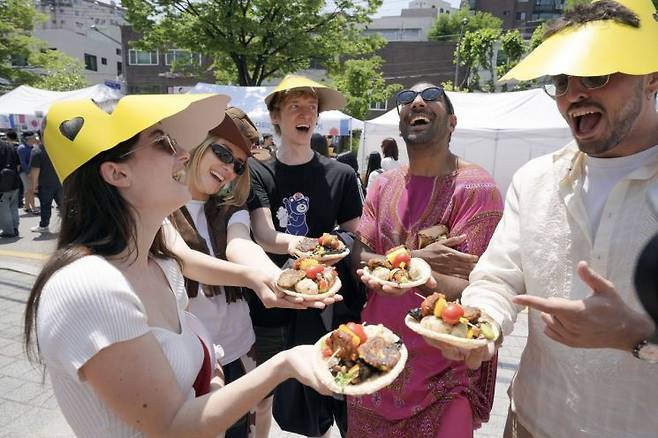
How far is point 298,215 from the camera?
3.13 metres

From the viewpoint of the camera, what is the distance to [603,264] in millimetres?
1706

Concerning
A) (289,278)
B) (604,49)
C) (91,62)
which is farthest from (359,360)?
(91,62)

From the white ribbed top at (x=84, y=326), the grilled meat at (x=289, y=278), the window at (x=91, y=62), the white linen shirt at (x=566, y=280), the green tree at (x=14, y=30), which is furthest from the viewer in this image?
the window at (x=91, y=62)

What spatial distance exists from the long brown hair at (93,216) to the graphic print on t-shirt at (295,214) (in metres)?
1.61

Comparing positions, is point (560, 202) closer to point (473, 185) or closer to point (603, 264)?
point (603, 264)

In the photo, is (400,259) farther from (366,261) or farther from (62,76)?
(62,76)

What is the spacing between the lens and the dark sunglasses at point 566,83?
1676 millimetres

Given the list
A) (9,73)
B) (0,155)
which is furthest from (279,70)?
(9,73)

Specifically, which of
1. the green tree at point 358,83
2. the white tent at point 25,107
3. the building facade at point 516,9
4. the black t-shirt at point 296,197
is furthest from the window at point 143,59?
the black t-shirt at point 296,197

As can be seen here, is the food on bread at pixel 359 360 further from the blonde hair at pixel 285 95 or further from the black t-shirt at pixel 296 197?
the blonde hair at pixel 285 95

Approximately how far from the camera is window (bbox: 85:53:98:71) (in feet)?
183

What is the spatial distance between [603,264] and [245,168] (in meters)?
1.91

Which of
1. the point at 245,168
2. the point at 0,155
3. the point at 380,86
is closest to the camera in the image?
the point at 245,168

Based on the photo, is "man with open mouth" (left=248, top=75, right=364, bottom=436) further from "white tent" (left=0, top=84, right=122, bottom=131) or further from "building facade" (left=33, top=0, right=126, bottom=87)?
"building facade" (left=33, top=0, right=126, bottom=87)
